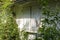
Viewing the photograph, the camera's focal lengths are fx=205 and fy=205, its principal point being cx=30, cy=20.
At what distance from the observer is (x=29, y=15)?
26.3 feet

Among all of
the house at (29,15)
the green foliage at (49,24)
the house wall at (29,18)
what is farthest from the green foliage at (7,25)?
the green foliage at (49,24)

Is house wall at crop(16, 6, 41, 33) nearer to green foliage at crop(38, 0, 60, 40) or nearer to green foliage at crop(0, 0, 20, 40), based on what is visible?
green foliage at crop(0, 0, 20, 40)

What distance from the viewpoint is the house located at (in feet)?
24.8

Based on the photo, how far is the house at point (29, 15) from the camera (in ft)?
24.8

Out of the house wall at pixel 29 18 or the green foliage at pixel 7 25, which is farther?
the house wall at pixel 29 18

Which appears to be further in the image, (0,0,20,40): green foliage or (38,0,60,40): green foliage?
(0,0,20,40): green foliage

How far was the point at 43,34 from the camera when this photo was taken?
6.21 meters

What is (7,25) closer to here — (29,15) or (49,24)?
(29,15)

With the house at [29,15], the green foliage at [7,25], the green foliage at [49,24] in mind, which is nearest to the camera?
the green foliage at [49,24]

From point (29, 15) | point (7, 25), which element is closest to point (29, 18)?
point (29, 15)

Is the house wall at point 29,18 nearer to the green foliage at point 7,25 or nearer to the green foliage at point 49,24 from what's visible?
the green foliage at point 7,25

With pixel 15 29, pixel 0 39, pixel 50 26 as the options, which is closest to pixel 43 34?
pixel 50 26

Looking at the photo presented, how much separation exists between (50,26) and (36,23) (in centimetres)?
148

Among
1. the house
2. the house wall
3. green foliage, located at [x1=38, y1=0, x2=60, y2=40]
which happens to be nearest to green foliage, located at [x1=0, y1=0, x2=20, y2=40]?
the house
